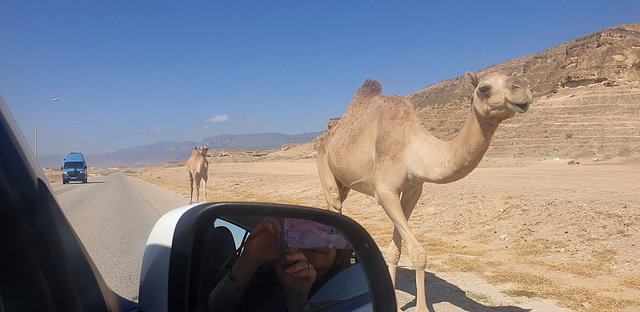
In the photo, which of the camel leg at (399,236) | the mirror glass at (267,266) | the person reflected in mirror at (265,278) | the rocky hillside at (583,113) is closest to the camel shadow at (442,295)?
the camel leg at (399,236)

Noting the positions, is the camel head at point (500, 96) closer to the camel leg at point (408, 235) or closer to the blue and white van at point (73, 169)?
the camel leg at point (408, 235)

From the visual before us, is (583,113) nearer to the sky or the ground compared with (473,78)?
nearer to the sky

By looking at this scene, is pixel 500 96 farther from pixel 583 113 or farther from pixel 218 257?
pixel 583 113

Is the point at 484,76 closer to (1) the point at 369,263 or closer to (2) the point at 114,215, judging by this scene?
(1) the point at 369,263

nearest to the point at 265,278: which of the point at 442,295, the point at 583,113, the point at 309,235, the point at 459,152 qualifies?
the point at 309,235

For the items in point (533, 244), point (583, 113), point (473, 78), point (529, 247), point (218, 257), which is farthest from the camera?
point (583, 113)

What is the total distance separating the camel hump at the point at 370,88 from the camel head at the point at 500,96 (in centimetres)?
266

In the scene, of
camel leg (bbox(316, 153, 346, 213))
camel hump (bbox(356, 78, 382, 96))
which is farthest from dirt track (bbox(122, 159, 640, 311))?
camel hump (bbox(356, 78, 382, 96))

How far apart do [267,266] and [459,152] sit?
3.32 metres

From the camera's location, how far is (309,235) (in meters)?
2.05

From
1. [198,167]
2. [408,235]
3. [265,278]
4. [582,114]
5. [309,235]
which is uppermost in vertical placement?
[582,114]

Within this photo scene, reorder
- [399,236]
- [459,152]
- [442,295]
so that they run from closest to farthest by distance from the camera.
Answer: [459,152] → [442,295] → [399,236]

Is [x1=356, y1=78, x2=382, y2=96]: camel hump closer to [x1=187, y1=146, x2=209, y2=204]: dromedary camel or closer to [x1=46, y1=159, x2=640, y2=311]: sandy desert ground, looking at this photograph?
[x1=46, y1=159, x2=640, y2=311]: sandy desert ground

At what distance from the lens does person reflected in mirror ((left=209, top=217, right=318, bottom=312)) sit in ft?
5.53
